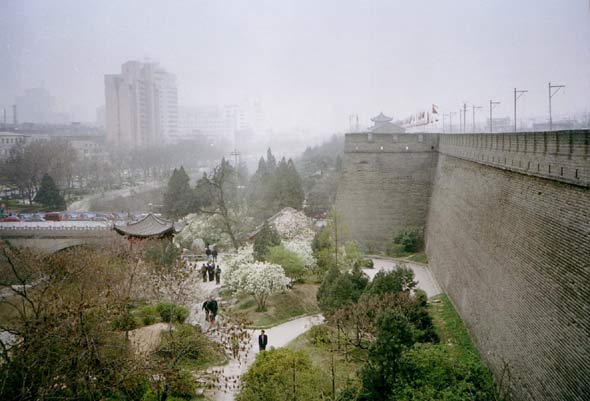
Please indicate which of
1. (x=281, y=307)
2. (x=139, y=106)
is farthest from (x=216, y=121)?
(x=281, y=307)

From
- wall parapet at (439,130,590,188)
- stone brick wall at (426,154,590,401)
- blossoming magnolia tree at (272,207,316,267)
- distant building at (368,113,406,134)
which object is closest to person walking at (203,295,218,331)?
blossoming magnolia tree at (272,207,316,267)

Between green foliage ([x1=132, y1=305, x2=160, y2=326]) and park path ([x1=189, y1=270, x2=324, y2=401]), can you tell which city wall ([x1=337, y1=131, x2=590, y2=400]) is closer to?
park path ([x1=189, y1=270, x2=324, y2=401])

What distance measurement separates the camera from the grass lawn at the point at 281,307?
40.5ft

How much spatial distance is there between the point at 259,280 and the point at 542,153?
784 centimetres

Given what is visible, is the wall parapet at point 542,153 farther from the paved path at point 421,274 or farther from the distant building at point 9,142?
the distant building at point 9,142

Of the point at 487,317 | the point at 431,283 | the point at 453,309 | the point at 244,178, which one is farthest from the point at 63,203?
the point at 487,317

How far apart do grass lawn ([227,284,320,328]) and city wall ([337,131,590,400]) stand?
11.2 ft

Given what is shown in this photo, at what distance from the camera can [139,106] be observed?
57.8 metres

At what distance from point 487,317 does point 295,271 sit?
24.2 feet

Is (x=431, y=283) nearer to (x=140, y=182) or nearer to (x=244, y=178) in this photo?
(x=244, y=178)

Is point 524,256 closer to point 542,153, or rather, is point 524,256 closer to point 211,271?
point 542,153

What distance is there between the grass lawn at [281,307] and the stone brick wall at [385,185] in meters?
4.60

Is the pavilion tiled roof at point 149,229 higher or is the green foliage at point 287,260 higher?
the pavilion tiled roof at point 149,229

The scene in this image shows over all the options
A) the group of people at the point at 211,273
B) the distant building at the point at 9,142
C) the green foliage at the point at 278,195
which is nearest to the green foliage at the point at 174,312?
the group of people at the point at 211,273
